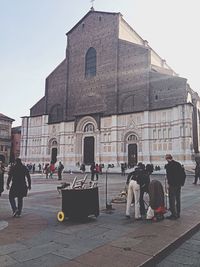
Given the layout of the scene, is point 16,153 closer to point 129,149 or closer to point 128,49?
point 129,149

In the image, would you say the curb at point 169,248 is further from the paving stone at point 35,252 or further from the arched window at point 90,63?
the arched window at point 90,63

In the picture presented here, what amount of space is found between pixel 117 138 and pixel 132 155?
328cm

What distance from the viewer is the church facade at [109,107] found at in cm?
3212

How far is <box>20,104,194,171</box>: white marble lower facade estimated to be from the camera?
3045cm

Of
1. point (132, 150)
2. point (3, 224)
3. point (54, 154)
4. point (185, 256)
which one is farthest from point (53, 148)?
point (185, 256)

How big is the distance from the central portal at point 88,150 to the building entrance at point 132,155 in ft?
21.0

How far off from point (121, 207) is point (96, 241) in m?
3.86

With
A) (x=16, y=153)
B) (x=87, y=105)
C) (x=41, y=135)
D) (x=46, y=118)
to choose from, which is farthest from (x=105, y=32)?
(x=16, y=153)

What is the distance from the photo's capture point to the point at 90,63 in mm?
40781

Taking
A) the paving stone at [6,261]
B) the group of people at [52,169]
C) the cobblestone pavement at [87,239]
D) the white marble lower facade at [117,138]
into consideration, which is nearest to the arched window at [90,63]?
the white marble lower facade at [117,138]

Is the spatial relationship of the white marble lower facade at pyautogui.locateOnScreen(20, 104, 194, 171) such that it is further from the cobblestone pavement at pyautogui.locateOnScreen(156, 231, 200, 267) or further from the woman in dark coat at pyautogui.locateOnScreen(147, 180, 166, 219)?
the cobblestone pavement at pyautogui.locateOnScreen(156, 231, 200, 267)

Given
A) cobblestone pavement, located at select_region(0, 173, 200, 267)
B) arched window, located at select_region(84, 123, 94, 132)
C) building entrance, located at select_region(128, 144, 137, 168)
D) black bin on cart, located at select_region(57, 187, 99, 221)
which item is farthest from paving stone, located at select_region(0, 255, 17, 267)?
arched window, located at select_region(84, 123, 94, 132)

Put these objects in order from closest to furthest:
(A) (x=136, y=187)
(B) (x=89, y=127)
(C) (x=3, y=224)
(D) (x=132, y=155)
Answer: (C) (x=3, y=224), (A) (x=136, y=187), (D) (x=132, y=155), (B) (x=89, y=127)

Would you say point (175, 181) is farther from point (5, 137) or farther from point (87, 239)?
point (5, 137)
